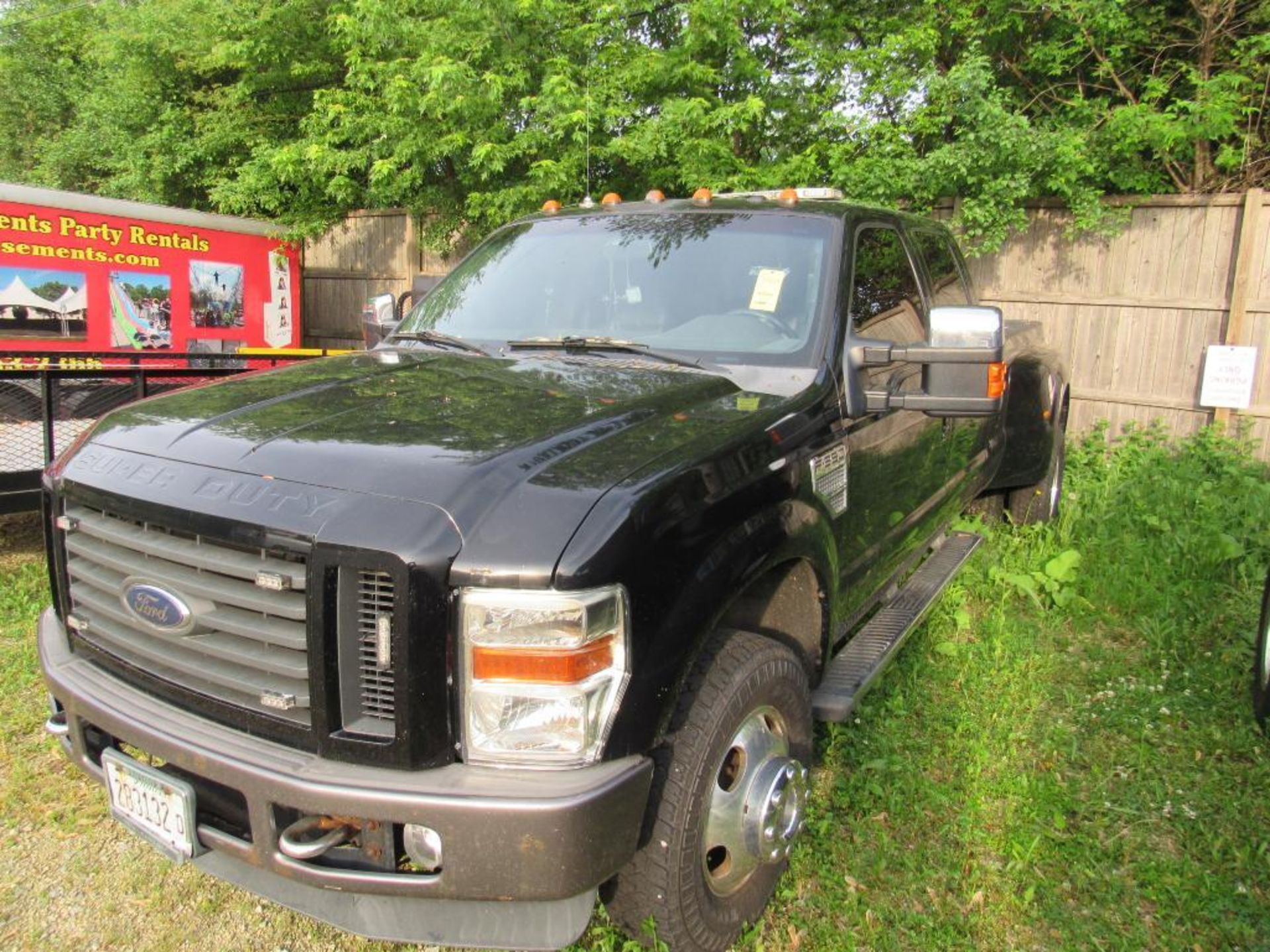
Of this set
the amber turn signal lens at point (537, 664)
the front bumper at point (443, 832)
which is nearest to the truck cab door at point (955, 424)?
the amber turn signal lens at point (537, 664)

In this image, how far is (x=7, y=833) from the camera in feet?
9.98

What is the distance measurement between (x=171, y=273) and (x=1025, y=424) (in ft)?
30.7

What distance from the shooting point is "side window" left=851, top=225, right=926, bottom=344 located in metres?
3.41

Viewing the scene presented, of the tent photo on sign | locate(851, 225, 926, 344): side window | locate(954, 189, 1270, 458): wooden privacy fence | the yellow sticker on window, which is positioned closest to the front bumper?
the yellow sticker on window

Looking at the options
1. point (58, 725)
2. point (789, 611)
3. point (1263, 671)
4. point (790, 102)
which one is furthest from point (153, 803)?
point (790, 102)

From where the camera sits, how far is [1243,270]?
6.78m

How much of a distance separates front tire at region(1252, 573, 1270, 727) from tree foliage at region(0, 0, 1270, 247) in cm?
464

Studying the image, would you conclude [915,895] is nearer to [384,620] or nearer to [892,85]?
[384,620]

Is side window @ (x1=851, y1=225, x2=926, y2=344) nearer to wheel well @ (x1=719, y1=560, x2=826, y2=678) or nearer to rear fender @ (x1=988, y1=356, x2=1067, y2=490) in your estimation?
wheel well @ (x1=719, y1=560, x2=826, y2=678)

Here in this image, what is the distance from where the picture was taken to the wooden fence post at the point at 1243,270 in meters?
6.73

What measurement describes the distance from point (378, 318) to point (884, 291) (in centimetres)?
223

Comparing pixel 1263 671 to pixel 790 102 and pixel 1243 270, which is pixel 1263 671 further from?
pixel 790 102

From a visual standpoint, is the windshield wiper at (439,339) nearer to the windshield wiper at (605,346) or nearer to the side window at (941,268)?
the windshield wiper at (605,346)

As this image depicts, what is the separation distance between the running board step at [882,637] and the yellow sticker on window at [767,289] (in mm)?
1269
